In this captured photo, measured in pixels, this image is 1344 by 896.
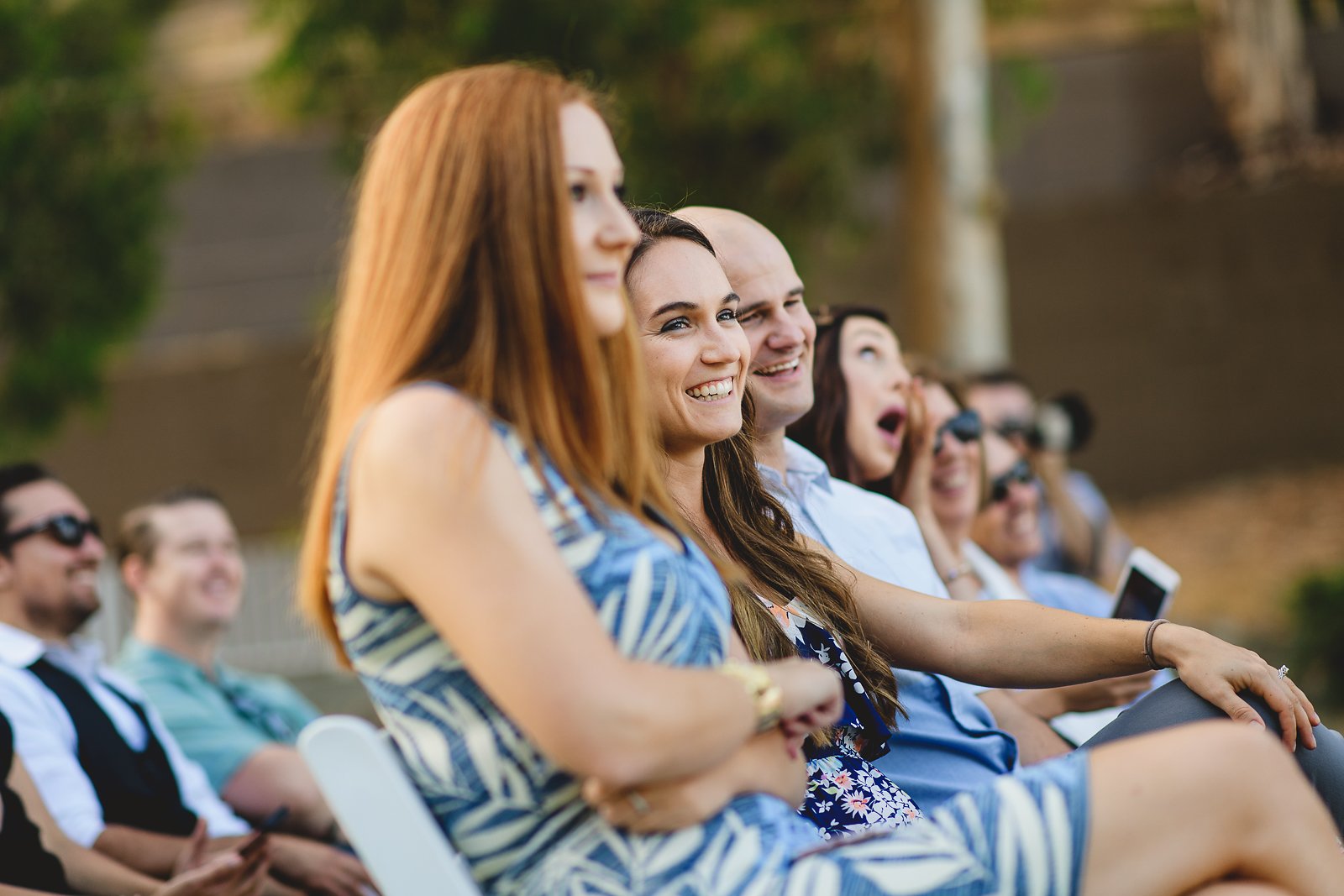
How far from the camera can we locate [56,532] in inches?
154

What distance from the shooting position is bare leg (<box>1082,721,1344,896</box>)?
1700mm

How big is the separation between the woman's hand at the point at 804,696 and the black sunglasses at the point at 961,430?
2.17 metres

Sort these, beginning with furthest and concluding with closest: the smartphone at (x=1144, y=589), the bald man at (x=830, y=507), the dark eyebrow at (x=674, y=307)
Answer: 1. the smartphone at (x=1144, y=589)
2. the bald man at (x=830, y=507)
3. the dark eyebrow at (x=674, y=307)

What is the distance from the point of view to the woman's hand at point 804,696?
5.83 ft

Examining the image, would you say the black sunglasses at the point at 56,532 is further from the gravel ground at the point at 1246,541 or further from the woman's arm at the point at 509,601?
the gravel ground at the point at 1246,541

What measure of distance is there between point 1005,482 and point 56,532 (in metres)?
2.85

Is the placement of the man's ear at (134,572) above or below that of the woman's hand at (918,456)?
below

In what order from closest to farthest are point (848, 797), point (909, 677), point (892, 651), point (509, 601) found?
1. point (509, 601)
2. point (848, 797)
3. point (892, 651)
4. point (909, 677)

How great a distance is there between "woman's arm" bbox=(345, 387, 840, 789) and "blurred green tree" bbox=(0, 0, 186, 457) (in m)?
7.52

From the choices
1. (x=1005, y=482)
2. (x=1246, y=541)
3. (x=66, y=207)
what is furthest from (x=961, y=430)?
(x=1246, y=541)

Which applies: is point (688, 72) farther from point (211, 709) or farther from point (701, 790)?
point (701, 790)

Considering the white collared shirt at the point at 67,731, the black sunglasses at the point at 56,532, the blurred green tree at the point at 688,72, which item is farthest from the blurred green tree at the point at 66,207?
the white collared shirt at the point at 67,731

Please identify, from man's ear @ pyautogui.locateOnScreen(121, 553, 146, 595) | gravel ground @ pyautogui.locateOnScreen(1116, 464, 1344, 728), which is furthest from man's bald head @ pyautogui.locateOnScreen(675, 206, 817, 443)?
gravel ground @ pyautogui.locateOnScreen(1116, 464, 1344, 728)

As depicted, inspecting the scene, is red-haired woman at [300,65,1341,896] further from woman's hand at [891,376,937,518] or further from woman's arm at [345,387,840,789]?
woman's hand at [891,376,937,518]
